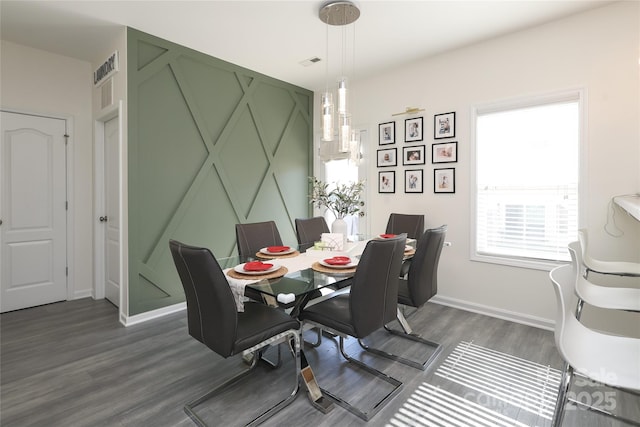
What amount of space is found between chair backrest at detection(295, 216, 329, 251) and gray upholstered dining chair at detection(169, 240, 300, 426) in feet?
4.23

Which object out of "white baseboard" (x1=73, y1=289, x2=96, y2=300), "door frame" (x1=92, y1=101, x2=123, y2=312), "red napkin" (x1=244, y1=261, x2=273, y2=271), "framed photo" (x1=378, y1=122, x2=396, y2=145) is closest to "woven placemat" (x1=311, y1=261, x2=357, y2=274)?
"red napkin" (x1=244, y1=261, x2=273, y2=271)

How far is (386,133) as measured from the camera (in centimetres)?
428

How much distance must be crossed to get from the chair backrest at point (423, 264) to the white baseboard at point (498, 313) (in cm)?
137

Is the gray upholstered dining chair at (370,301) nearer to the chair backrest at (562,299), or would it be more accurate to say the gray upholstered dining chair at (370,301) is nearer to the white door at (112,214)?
the chair backrest at (562,299)

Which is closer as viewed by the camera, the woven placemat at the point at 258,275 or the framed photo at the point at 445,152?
the woven placemat at the point at 258,275

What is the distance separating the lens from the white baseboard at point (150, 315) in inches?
128

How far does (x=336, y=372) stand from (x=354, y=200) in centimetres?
135

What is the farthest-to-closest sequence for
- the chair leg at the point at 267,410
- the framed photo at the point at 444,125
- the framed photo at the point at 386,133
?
the framed photo at the point at 386,133 < the framed photo at the point at 444,125 < the chair leg at the point at 267,410

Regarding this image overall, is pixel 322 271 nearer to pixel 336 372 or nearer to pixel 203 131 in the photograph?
pixel 336 372

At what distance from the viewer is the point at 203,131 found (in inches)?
151

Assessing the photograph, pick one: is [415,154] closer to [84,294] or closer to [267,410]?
[267,410]

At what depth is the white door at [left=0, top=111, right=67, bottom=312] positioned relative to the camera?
3.54 m

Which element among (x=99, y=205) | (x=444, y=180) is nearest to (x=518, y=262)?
(x=444, y=180)

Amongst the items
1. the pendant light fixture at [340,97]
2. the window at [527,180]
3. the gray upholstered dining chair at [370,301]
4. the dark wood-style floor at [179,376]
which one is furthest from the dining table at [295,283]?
the window at [527,180]
